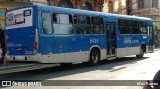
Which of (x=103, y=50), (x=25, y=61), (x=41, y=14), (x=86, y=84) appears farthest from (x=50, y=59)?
(x=103, y=50)

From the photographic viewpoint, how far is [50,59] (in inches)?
560

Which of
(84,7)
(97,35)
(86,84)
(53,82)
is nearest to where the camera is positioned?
(86,84)

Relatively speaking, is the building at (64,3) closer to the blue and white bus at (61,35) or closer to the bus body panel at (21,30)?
the blue and white bus at (61,35)

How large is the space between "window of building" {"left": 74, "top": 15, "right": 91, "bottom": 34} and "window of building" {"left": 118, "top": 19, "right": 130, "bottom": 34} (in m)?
3.59

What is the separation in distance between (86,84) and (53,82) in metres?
1.35

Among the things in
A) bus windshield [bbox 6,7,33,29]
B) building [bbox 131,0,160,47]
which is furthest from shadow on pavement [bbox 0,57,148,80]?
building [bbox 131,0,160,47]

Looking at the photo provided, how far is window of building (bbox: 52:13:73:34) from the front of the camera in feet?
48.2

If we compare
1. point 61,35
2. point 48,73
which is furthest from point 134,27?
point 48,73

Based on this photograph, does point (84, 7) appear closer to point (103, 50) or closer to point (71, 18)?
point (103, 50)

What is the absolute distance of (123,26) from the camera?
20.7 metres

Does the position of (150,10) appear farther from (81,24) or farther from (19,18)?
(19,18)

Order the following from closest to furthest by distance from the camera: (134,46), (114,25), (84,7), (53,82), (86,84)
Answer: (86,84)
(53,82)
(114,25)
(134,46)
(84,7)

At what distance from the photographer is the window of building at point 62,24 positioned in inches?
579

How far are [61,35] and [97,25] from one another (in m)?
3.52
